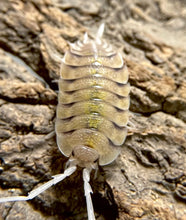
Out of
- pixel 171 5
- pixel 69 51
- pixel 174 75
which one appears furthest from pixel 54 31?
pixel 171 5

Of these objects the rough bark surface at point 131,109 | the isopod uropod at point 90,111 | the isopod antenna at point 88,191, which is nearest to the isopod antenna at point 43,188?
the isopod uropod at point 90,111

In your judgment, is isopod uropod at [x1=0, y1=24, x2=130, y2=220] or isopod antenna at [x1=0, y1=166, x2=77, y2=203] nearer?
isopod antenna at [x1=0, y1=166, x2=77, y2=203]

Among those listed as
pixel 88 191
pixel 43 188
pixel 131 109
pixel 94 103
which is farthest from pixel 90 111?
pixel 43 188

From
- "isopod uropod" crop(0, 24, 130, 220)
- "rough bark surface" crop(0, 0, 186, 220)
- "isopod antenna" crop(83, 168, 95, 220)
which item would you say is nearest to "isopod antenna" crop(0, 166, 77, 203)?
"isopod uropod" crop(0, 24, 130, 220)

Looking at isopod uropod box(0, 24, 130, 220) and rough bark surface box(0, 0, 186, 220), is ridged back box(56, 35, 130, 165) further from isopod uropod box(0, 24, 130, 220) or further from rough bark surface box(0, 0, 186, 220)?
rough bark surface box(0, 0, 186, 220)

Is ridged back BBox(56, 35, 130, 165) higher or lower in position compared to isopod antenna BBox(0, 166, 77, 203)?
higher

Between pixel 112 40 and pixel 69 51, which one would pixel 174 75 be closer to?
pixel 112 40

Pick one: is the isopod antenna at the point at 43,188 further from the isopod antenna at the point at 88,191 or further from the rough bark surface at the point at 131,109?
the rough bark surface at the point at 131,109

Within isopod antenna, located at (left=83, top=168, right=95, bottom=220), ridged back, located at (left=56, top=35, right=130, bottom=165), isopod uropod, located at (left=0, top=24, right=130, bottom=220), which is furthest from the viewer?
ridged back, located at (left=56, top=35, right=130, bottom=165)
